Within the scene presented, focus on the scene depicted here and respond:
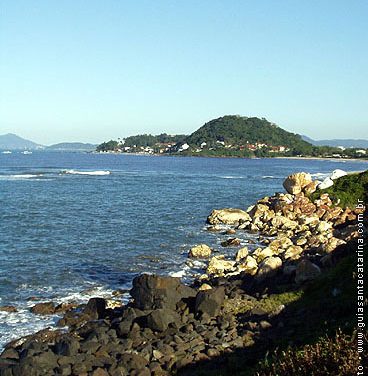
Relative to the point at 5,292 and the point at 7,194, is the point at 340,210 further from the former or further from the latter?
the point at 7,194

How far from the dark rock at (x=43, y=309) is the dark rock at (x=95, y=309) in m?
1.65

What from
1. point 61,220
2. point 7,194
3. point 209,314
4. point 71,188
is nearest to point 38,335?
point 209,314

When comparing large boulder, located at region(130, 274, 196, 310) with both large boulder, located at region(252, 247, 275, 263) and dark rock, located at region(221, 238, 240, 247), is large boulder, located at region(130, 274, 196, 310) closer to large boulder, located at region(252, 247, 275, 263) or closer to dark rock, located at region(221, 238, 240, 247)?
large boulder, located at region(252, 247, 275, 263)

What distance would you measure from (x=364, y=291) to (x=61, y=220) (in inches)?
1268

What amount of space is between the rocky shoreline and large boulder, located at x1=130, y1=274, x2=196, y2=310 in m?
0.04

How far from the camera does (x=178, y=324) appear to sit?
1658 centimetres

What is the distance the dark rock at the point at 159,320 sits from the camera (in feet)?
53.3

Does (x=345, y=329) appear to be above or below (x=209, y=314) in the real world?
above

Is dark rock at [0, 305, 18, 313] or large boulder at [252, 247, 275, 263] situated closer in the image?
dark rock at [0, 305, 18, 313]

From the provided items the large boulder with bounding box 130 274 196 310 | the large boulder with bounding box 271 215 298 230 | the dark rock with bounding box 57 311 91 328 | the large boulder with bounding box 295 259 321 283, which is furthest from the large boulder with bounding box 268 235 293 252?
the dark rock with bounding box 57 311 91 328

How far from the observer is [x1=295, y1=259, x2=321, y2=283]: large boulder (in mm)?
19656

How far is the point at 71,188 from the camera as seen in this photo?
2835 inches

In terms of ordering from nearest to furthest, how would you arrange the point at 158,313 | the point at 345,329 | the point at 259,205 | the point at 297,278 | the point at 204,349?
the point at 345,329 < the point at 204,349 < the point at 158,313 < the point at 297,278 < the point at 259,205

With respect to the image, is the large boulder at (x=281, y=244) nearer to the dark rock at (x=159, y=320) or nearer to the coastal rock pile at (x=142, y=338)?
the coastal rock pile at (x=142, y=338)
